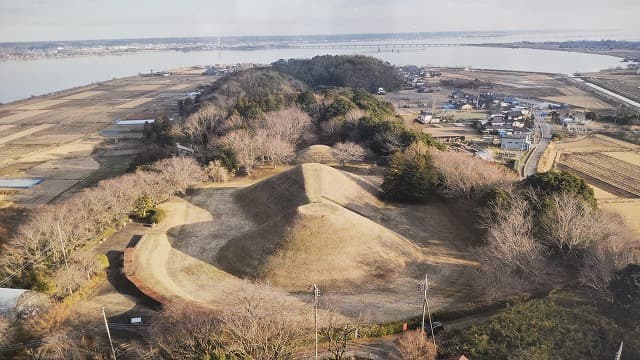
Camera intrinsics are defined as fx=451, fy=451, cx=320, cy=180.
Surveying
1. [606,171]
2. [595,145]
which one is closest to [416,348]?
[606,171]

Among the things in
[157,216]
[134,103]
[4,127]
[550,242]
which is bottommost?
[157,216]

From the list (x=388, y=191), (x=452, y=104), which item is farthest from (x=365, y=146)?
(x=452, y=104)

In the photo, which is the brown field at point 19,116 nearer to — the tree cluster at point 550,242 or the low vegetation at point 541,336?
the tree cluster at point 550,242

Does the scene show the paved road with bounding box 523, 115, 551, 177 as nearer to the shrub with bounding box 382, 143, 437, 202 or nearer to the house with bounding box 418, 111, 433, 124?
the shrub with bounding box 382, 143, 437, 202

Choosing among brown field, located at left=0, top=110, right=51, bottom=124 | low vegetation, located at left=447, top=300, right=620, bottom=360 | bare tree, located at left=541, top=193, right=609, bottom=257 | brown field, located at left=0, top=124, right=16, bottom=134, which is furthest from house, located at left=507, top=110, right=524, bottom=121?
brown field, located at left=0, top=110, right=51, bottom=124

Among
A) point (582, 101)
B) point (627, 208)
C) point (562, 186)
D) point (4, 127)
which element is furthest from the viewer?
point (582, 101)

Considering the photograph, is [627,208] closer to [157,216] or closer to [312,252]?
[312,252]
